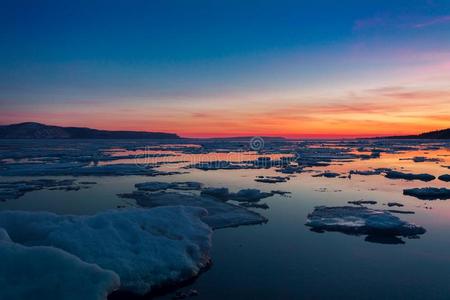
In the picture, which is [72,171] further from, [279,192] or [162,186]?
[279,192]

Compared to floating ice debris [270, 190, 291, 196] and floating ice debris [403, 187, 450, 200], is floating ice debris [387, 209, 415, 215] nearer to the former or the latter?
floating ice debris [403, 187, 450, 200]

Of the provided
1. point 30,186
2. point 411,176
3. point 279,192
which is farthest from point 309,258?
point 411,176

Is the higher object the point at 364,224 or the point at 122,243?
the point at 122,243

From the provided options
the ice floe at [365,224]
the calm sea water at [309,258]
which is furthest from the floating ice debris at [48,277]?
the ice floe at [365,224]

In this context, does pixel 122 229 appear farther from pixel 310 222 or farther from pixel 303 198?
pixel 303 198

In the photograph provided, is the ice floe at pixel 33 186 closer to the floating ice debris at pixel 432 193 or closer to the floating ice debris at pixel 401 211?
the floating ice debris at pixel 401 211

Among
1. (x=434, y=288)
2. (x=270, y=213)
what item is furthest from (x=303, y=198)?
(x=434, y=288)

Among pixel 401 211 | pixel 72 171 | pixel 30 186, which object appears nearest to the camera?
pixel 401 211
